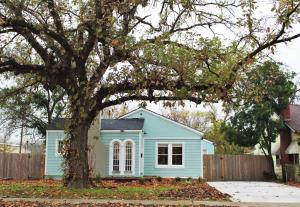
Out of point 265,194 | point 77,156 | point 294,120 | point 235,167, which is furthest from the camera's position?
point 235,167

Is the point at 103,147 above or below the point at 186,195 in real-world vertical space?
above

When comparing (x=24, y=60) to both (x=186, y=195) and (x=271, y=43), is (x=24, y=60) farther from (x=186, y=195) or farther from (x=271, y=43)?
(x=271, y=43)

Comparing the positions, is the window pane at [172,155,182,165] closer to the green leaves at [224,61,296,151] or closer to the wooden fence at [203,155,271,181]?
the wooden fence at [203,155,271,181]

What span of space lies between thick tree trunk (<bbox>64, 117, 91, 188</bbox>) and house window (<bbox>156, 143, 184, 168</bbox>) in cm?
1411

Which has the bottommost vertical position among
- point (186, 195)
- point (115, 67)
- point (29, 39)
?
point (186, 195)

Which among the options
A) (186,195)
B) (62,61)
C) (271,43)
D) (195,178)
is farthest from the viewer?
(195,178)

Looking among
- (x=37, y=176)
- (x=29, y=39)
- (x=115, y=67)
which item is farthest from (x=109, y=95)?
(x=37, y=176)

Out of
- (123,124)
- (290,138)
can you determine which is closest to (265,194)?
(123,124)

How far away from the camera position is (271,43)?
16500 mm

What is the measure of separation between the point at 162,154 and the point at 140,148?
1936 millimetres

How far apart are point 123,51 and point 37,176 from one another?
811 inches

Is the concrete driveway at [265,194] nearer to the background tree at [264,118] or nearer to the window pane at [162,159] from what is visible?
the window pane at [162,159]

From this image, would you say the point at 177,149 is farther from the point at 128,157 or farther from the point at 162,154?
the point at 128,157

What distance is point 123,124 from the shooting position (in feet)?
114
